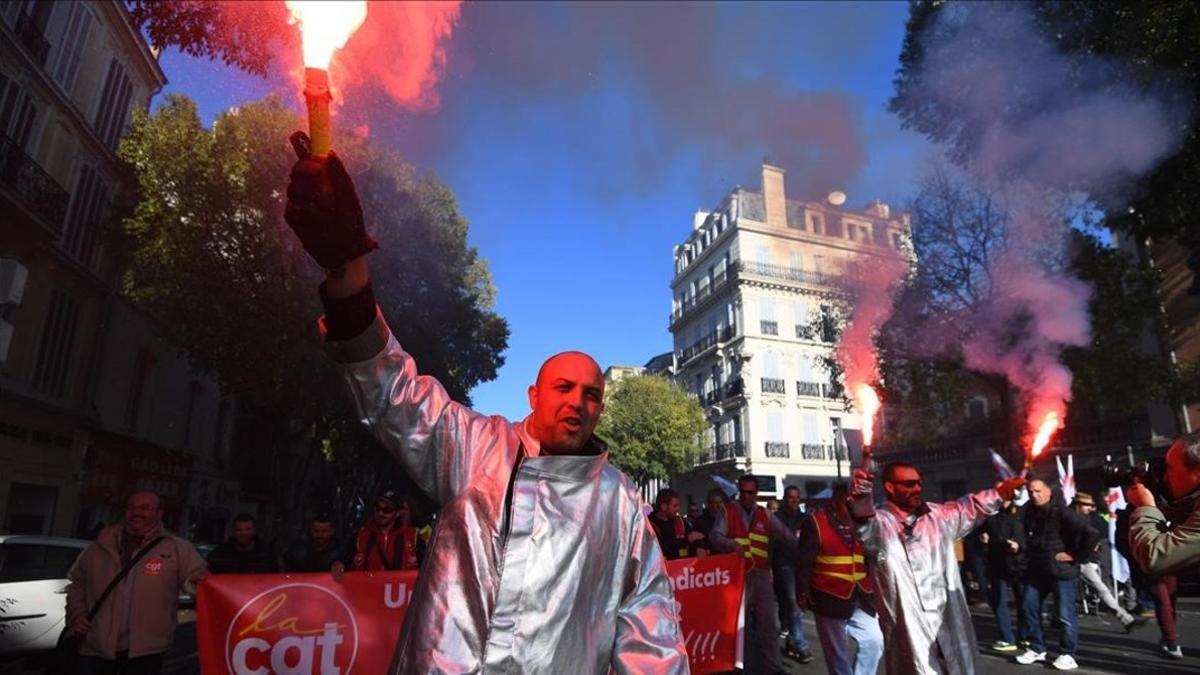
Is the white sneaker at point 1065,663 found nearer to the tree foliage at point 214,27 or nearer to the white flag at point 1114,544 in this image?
the white flag at point 1114,544

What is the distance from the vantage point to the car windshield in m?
8.54

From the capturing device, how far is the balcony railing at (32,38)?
1447cm

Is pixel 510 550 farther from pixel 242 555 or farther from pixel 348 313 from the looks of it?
pixel 242 555

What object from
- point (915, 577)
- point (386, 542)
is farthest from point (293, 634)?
point (915, 577)

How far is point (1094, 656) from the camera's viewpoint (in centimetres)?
853

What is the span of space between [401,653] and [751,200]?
120 ft

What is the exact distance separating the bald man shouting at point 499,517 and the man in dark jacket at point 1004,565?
8106 millimetres

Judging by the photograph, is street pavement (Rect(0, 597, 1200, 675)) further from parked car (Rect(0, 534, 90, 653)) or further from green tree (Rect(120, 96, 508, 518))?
green tree (Rect(120, 96, 508, 518))

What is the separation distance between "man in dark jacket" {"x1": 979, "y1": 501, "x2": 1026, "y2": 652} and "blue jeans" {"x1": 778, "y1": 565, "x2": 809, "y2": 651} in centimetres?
239

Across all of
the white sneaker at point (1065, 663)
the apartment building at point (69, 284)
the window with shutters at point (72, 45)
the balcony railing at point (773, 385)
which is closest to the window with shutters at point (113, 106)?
the apartment building at point (69, 284)

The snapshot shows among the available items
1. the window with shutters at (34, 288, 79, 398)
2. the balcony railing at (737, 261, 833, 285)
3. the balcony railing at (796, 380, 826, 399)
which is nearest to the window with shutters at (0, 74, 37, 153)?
the window with shutters at (34, 288, 79, 398)

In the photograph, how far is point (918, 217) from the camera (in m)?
15.4

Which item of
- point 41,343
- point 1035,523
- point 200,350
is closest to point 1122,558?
point 1035,523

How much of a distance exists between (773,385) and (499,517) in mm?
41024
